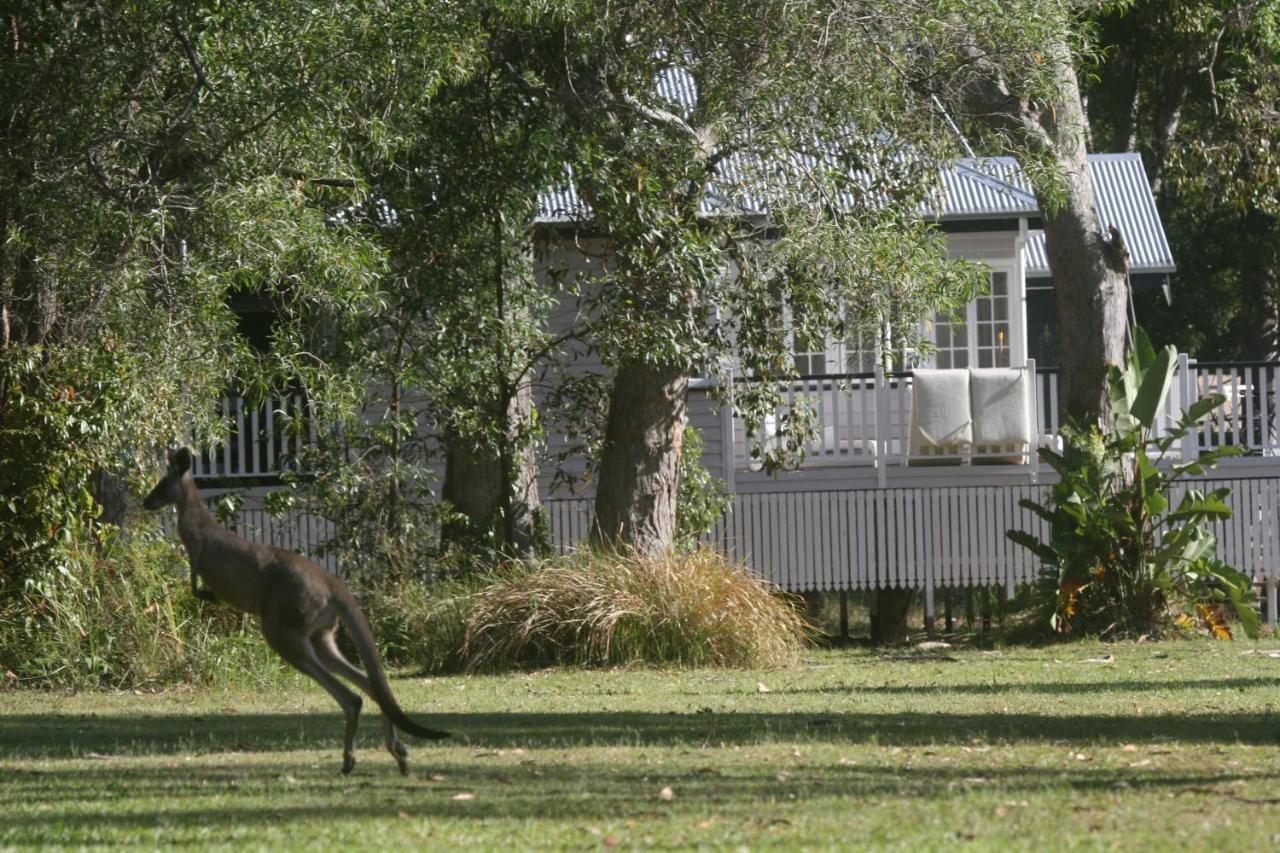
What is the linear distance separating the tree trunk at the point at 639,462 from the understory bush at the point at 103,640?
417 cm

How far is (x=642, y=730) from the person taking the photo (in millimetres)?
Answer: 10406

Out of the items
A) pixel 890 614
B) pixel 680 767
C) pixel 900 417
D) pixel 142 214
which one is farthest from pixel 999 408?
pixel 680 767

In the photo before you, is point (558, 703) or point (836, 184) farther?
point (836, 184)

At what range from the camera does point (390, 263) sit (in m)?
16.9

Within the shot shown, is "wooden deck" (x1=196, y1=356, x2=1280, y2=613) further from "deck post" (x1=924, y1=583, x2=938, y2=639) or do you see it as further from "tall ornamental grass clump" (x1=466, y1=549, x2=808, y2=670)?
"tall ornamental grass clump" (x1=466, y1=549, x2=808, y2=670)

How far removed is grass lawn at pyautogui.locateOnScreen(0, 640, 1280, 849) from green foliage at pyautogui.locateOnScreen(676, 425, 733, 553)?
4.98 metres

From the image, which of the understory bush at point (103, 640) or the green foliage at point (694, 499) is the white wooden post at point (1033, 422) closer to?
the green foliage at point (694, 499)

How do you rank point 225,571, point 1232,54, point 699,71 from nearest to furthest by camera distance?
point 225,571, point 699,71, point 1232,54

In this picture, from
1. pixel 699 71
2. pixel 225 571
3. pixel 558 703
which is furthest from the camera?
pixel 699 71

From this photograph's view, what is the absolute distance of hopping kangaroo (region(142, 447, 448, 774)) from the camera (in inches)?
316

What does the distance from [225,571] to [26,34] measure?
6817 millimetres

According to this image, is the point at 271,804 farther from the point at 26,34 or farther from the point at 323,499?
the point at 323,499

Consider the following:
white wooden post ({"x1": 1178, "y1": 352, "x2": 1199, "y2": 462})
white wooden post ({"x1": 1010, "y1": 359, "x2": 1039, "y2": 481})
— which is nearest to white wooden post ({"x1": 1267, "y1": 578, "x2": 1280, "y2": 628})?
white wooden post ({"x1": 1178, "y1": 352, "x2": 1199, "y2": 462})

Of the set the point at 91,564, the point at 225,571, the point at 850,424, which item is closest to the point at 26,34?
the point at 91,564
